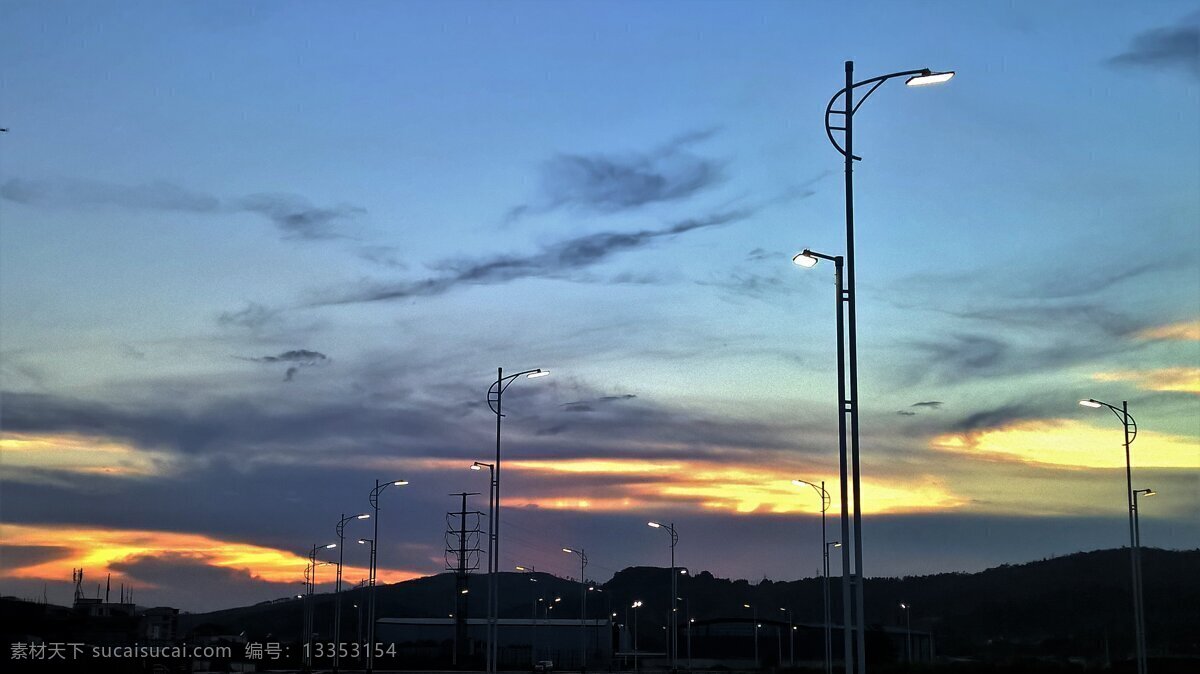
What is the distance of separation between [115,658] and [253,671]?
33.4 m

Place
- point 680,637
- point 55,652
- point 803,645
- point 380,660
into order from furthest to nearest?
point 680,637, point 803,645, point 380,660, point 55,652

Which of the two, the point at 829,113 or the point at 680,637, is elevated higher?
the point at 829,113

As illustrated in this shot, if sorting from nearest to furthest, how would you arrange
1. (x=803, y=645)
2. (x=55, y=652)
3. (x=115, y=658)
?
1. (x=55, y=652)
2. (x=115, y=658)
3. (x=803, y=645)

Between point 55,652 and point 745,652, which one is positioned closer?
point 55,652

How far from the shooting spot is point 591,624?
170 metres

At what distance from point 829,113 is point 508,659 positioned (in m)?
135

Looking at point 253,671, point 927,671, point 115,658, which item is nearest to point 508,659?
point 253,671

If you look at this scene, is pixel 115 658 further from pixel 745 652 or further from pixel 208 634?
pixel 745 652

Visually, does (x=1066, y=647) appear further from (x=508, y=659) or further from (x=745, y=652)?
(x=508, y=659)

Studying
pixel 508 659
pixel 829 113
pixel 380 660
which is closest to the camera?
pixel 829 113

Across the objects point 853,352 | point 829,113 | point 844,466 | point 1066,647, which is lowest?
point 1066,647

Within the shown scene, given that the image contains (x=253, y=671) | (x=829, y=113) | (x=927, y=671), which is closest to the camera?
(x=829, y=113)

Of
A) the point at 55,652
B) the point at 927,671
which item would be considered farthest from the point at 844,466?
the point at 927,671

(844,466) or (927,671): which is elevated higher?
(844,466)
